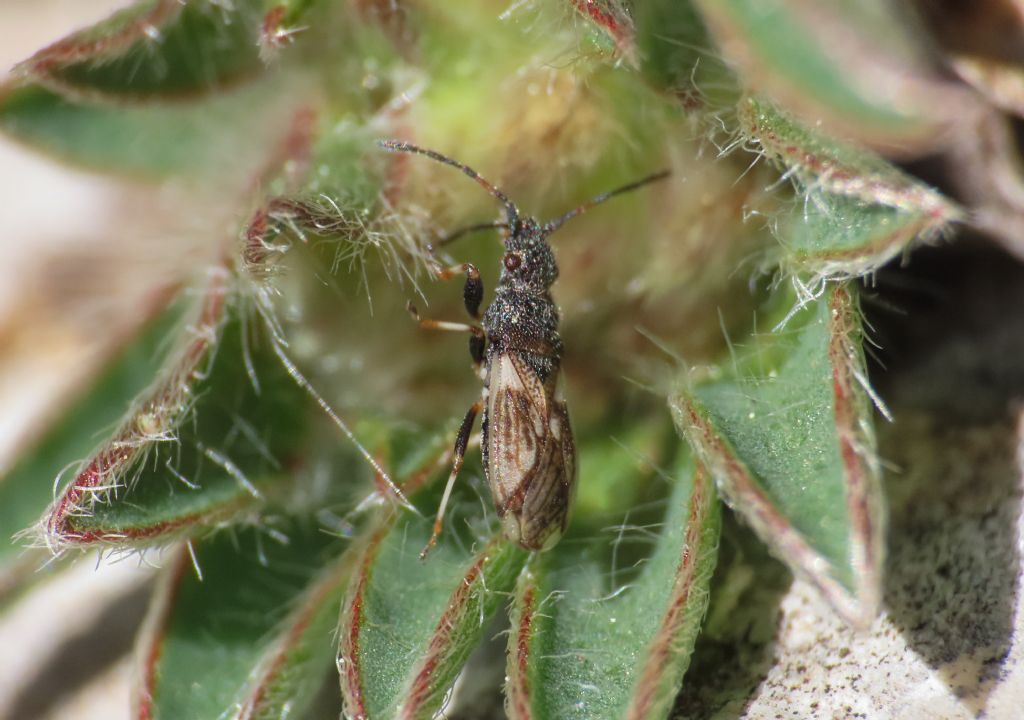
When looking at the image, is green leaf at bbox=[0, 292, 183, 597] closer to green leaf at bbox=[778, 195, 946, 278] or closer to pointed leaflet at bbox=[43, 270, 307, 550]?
pointed leaflet at bbox=[43, 270, 307, 550]

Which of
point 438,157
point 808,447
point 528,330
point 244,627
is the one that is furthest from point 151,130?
point 808,447

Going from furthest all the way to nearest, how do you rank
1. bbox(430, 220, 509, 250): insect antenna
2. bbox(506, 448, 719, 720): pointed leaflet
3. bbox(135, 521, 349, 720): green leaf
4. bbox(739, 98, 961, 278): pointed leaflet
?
bbox(430, 220, 509, 250): insect antenna < bbox(135, 521, 349, 720): green leaf < bbox(506, 448, 719, 720): pointed leaflet < bbox(739, 98, 961, 278): pointed leaflet

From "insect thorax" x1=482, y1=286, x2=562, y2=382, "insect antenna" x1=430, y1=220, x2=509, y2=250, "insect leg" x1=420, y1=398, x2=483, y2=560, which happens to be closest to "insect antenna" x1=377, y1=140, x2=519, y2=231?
"insect antenna" x1=430, y1=220, x2=509, y2=250

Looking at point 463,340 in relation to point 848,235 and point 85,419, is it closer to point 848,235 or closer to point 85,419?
point 85,419

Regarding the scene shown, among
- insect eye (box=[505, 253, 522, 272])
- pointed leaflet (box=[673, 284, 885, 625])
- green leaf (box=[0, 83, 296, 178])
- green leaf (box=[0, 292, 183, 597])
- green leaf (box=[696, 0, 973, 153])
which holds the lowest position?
pointed leaflet (box=[673, 284, 885, 625])

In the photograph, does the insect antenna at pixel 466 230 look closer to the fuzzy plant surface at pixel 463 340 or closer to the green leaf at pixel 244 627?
the fuzzy plant surface at pixel 463 340

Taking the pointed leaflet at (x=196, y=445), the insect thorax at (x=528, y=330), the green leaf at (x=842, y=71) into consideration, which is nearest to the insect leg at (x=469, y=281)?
the insect thorax at (x=528, y=330)

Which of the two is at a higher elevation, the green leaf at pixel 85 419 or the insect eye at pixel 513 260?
the green leaf at pixel 85 419
